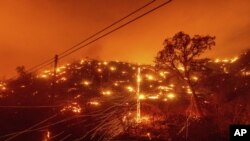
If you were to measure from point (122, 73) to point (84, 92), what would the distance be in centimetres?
3357

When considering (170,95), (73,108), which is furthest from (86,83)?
(73,108)

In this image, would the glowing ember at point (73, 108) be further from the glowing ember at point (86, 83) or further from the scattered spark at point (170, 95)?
the glowing ember at point (86, 83)

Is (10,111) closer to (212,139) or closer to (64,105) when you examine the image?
(64,105)

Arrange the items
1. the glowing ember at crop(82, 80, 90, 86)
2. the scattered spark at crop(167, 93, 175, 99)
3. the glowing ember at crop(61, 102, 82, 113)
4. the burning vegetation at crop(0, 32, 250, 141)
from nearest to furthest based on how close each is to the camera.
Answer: the burning vegetation at crop(0, 32, 250, 141), the glowing ember at crop(61, 102, 82, 113), the scattered spark at crop(167, 93, 175, 99), the glowing ember at crop(82, 80, 90, 86)

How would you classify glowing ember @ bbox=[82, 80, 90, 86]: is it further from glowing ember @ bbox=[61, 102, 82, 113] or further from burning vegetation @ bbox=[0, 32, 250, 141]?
glowing ember @ bbox=[61, 102, 82, 113]

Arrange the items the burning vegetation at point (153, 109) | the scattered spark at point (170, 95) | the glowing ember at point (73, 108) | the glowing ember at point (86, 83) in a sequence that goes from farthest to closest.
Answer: the glowing ember at point (86, 83) < the scattered spark at point (170, 95) < the glowing ember at point (73, 108) < the burning vegetation at point (153, 109)

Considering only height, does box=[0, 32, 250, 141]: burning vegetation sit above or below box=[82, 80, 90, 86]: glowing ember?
below

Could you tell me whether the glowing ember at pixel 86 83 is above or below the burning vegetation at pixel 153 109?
above

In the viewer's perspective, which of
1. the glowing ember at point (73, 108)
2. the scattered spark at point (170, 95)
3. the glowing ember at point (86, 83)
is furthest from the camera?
the glowing ember at point (86, 83)

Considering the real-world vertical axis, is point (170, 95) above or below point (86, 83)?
below

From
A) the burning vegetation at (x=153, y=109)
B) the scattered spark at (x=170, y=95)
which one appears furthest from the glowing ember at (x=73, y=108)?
the scattered spark at (x=170, y=95)

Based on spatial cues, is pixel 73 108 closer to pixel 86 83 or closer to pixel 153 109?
pixel 153 109

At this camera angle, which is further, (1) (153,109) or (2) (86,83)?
(2) (86,83)

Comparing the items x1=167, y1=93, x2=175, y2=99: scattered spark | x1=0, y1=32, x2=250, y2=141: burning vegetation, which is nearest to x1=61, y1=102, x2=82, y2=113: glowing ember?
x1=0, y1=32, x2=250, y2=141: burning vegetation
